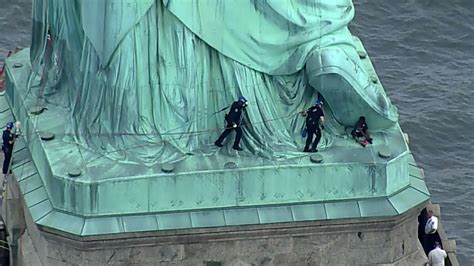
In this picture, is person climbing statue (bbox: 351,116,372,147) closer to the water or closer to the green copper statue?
the green copper statue

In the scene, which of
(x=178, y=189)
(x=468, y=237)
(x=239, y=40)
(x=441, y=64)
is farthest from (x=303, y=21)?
(x=441, y=64)

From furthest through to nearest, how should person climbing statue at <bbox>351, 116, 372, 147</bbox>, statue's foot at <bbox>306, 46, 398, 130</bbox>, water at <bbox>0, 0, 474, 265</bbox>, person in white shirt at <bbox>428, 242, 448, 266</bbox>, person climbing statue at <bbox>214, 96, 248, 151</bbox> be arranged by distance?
water at <bbox>0, 0, 474, 265</bbox> → person in white shirt at <bbox>428, 242, 448, 266</bbox> → person climbing statue at <bbox>351, 116, 372, 147</bbox> → statue's foot at <bbox>306, 46, 398, 130</bbox> → person climbing statue at <bbox>214, 96, 248, 151</bbox>

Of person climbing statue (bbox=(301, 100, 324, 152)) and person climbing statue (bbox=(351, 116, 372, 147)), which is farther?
person climbing statue (bbox=(351, 116, 372, 147))

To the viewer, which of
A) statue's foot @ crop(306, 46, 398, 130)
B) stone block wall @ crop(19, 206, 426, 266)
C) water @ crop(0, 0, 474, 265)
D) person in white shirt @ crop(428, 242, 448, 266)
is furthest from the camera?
water @ crop(0, 0, 474, 265)

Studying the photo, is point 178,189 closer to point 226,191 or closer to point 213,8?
point 226,191

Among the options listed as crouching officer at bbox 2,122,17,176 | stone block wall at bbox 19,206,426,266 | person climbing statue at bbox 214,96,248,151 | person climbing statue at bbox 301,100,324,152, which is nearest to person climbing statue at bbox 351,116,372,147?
person climbing statue at bbox 301,100,324,152

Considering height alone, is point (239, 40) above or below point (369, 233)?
above

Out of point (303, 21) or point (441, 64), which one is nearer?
point (303, 21)

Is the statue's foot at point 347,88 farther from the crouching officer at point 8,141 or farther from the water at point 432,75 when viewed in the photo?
the water at point 432,75
